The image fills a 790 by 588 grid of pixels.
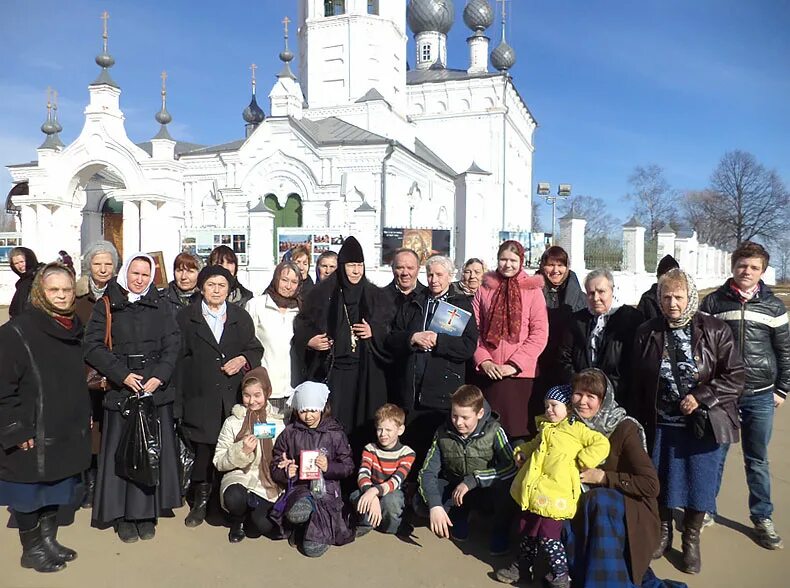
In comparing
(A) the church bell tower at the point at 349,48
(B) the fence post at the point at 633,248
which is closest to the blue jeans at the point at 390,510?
(B) the fence post at the point at 633,248

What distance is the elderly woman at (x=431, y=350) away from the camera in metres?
3.86

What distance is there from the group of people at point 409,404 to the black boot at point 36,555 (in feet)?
0.04

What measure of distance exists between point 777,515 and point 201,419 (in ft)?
13.7

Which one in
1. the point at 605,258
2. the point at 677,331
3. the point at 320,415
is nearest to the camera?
the point at 677,331

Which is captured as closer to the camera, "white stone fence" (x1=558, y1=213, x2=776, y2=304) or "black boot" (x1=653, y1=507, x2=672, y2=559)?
"black boot" (x1=653, y1=507, x2=672, y2=559)

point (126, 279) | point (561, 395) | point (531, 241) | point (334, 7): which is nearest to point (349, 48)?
point (334, 7)

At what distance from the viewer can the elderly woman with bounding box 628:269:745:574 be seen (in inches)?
126

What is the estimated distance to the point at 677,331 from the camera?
3.30 metres

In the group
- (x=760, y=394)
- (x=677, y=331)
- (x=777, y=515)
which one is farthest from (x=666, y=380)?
(x=777, y=515)

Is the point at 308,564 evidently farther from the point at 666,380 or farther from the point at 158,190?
the point at 158,190

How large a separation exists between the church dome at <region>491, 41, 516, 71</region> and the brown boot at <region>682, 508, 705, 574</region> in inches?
1442

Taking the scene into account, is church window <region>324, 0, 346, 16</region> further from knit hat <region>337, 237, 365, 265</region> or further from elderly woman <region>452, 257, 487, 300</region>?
knit hat <region>337, 237, 365, 265</region>

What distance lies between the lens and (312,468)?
11.6 feet

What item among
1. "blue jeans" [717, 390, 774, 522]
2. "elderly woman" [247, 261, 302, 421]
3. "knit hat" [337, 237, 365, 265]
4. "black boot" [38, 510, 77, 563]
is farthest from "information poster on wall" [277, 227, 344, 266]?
"blue jeans" [717, 390, 774, 522]
